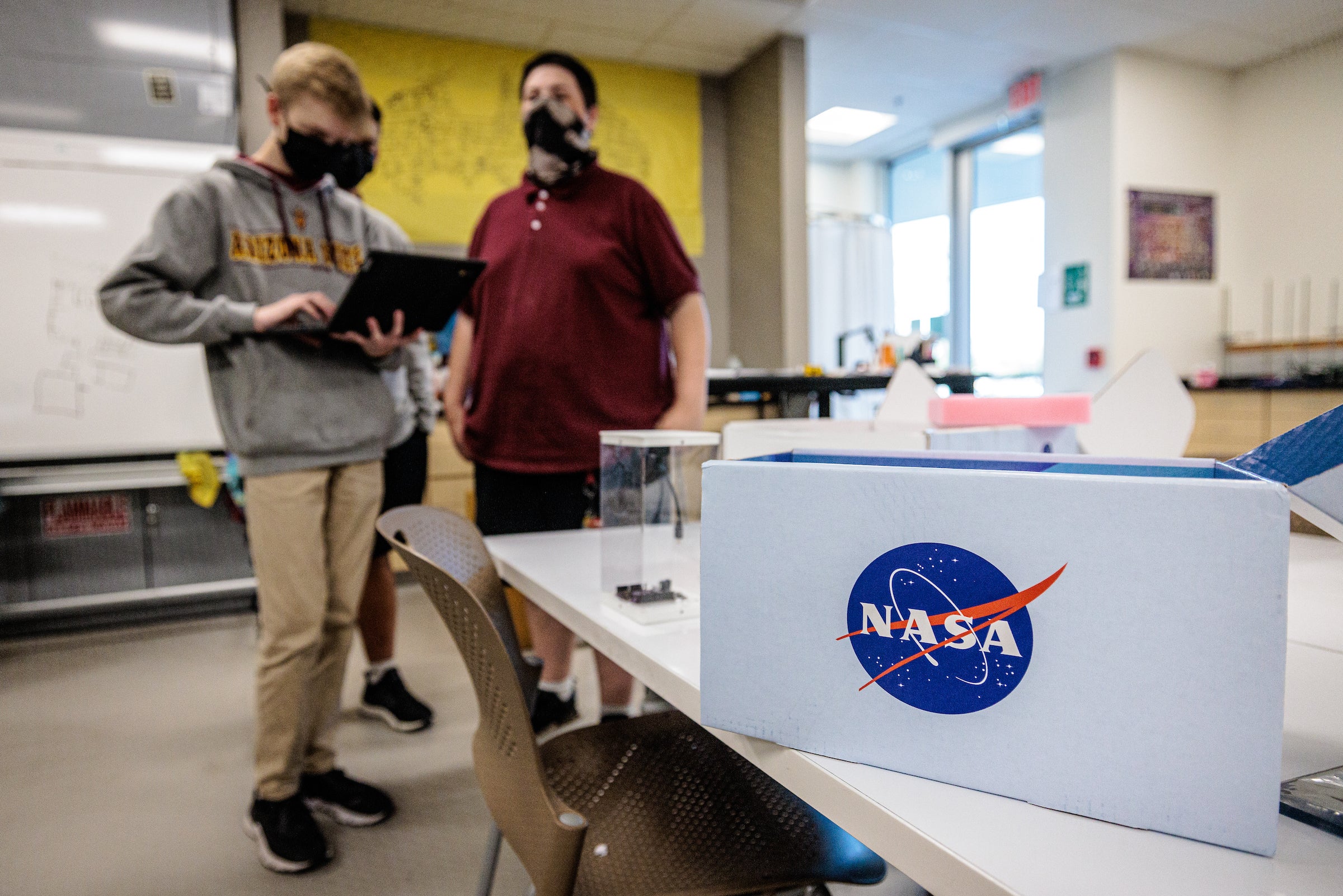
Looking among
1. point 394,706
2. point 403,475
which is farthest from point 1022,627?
point 394,706

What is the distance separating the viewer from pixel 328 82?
138 centimetres

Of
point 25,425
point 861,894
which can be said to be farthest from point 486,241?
point 25,425

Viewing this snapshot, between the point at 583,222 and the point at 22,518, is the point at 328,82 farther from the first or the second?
the point at 22,518

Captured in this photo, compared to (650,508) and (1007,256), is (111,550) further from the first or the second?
(1007,256)

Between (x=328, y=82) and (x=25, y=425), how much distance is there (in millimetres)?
2381

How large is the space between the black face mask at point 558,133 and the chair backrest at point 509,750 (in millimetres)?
980

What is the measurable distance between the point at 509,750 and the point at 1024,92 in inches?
201

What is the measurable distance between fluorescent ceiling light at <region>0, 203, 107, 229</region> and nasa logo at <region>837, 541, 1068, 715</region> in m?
3.53

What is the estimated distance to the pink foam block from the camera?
91 cm

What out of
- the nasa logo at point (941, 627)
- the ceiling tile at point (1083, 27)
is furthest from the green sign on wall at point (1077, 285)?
the nasa logo at point (941, 627)

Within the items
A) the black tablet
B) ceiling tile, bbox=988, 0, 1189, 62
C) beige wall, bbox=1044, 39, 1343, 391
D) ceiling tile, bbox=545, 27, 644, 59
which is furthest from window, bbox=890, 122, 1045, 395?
the black tablet

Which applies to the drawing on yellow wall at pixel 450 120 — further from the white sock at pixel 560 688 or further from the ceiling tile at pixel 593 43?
the white sock at pixel 560 688

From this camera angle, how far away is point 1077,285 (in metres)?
4.40

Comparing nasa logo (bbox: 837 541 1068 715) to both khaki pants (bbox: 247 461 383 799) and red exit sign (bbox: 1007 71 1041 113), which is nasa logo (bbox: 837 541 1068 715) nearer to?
khaki pants (bbox: 247 461 383 799)
